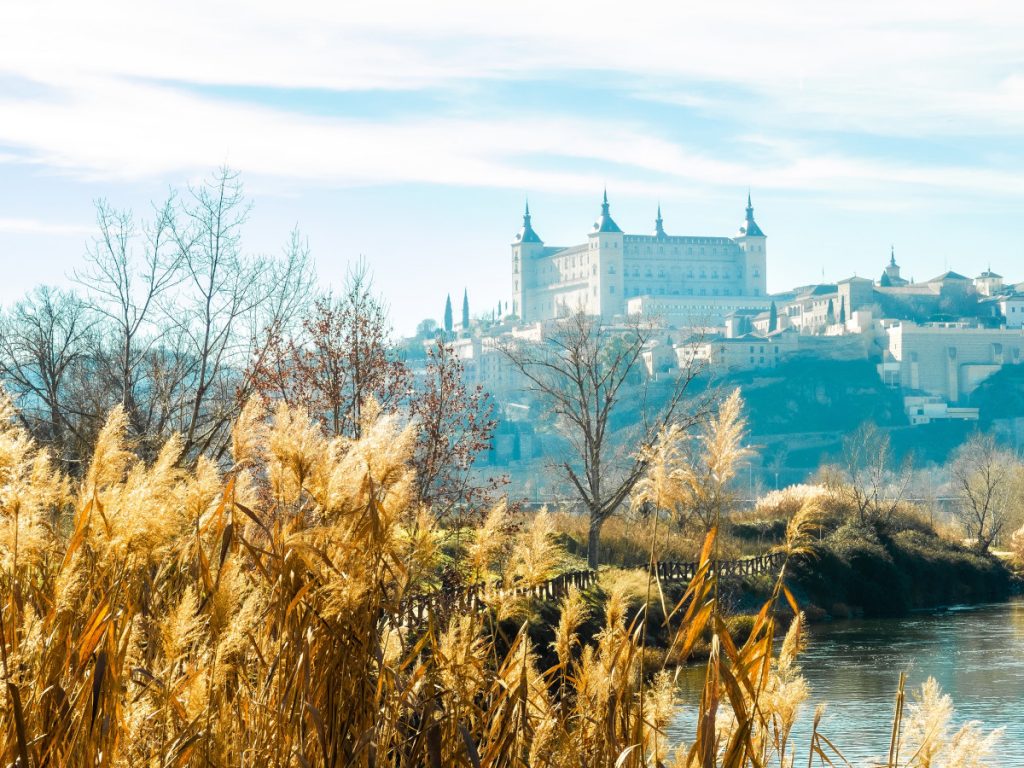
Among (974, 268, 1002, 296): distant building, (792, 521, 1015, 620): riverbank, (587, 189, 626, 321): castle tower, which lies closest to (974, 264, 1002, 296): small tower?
(974, 268, 1002, 296): distant building

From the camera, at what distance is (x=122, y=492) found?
2562 millimetres

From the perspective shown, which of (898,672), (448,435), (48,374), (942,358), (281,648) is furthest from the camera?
(942,358)

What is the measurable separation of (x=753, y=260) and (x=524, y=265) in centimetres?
2614

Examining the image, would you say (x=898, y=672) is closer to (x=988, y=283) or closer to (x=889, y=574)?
(x=889, y=574)

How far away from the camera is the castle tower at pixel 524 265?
14250cm

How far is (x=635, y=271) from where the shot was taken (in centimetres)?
13738

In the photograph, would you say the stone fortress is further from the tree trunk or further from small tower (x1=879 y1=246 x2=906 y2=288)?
the tree trunk

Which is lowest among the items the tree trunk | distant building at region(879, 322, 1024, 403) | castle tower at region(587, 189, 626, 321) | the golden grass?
the tree trunk

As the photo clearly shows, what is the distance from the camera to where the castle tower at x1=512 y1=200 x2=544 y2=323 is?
5610 inches

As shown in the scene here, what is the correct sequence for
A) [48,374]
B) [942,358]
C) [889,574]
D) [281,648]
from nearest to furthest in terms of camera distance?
[281,648], [48,374], [889,574], [942,358]

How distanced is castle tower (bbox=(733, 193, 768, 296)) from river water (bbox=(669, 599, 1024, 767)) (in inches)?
4743

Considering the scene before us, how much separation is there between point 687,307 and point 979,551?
108931 mm

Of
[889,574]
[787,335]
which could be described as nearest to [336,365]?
[889,574]

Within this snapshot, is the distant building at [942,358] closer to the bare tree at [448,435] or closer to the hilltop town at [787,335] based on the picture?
the hilltop town at [787,335]
